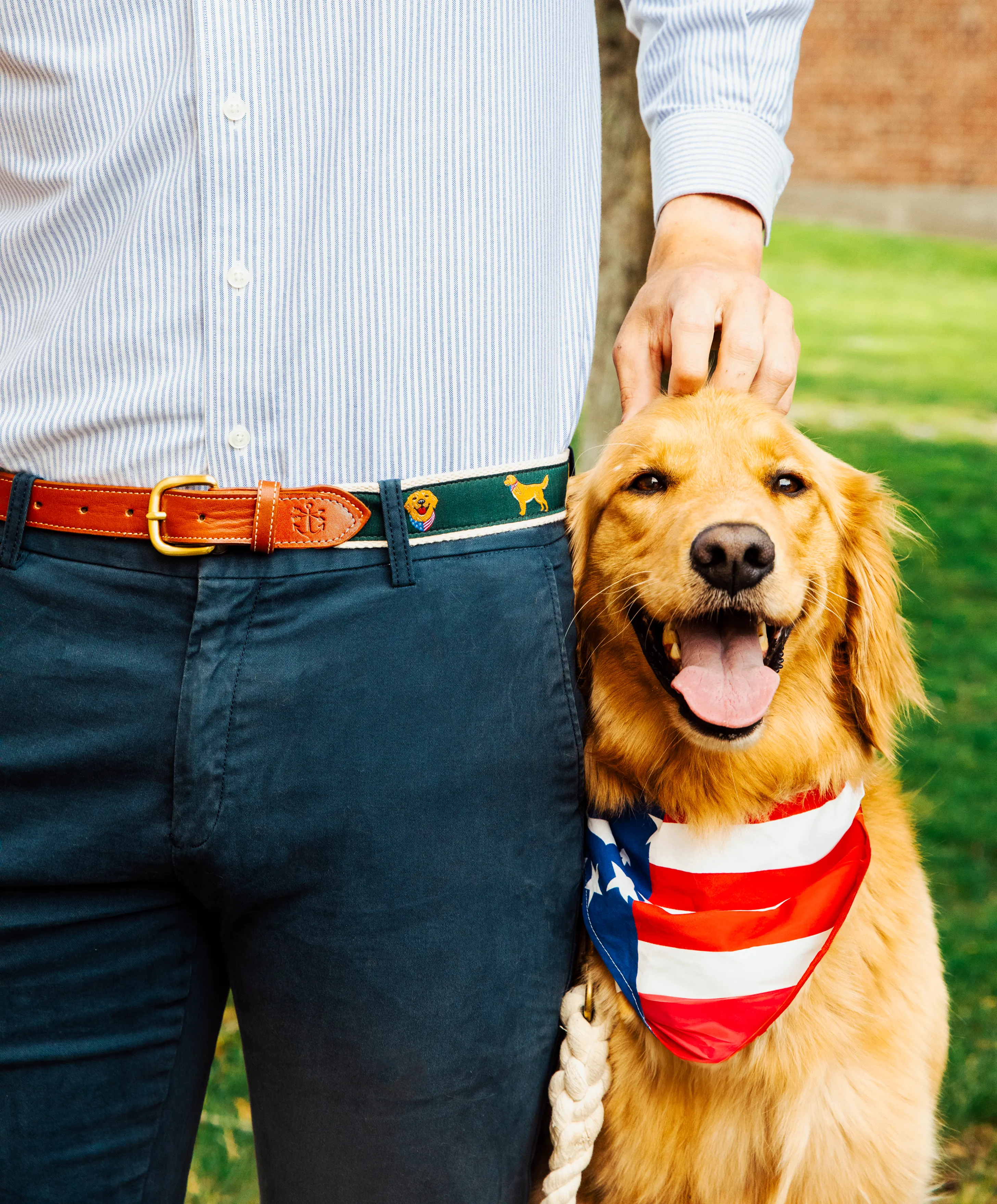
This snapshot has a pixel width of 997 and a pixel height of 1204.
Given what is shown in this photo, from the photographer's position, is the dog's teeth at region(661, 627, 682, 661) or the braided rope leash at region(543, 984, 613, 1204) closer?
the braided rope leash at region(543, 984, 613, 1204)

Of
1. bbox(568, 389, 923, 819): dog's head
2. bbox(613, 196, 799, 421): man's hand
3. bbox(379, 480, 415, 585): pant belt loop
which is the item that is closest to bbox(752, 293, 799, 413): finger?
bbox(613, 196, 799, 421): man's hand

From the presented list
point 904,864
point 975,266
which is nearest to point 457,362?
point 904,864

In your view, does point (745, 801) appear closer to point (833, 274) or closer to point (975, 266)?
point (833, 274)

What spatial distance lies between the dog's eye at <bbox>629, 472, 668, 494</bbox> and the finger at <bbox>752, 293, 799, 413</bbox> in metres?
0.53

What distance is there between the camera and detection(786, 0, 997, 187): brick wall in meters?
19.7

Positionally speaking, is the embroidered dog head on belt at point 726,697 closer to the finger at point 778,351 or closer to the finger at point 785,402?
the finger at point 785,402

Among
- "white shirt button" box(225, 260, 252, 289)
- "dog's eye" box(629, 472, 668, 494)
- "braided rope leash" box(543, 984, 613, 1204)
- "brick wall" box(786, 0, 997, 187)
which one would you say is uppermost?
"brick wall" box(786, 0, 997, 187)

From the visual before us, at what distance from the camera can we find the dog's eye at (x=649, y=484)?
7.59 ft

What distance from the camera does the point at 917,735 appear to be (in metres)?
5.52

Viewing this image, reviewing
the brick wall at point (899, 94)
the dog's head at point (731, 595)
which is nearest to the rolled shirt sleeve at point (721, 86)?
the dog's head at point (731, 595)

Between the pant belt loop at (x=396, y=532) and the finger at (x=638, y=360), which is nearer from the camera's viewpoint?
the pant belt loop at (x=396, y=532)

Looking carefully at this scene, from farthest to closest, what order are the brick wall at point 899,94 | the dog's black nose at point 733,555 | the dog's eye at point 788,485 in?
the brick wall at point 899,94
the dog's eye at point 788,485
the dog's black nose at point 733,555

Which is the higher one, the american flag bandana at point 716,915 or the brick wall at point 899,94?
the brick wall at point 899,94

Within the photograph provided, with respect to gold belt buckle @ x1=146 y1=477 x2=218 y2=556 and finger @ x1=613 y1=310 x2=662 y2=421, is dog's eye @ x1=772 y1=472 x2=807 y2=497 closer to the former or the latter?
finger @ x1=613 y1=310 x2=662 y2=421
